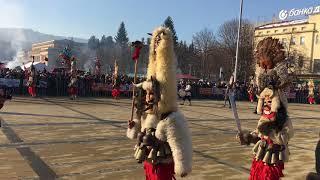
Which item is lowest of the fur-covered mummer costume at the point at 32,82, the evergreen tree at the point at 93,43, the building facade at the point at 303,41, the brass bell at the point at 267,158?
the brass bell at the point at 267,158

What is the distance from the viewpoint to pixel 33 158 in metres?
9.30

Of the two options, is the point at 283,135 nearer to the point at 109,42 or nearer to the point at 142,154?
the point at 142,154

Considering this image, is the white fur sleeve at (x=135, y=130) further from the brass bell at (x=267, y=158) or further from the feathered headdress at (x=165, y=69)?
the brass bell at (x=267, y=158)

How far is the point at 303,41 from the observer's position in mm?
74812

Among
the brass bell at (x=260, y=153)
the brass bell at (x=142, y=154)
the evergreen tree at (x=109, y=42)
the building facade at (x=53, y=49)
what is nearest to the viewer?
the brass bell at (x=142, y=154)

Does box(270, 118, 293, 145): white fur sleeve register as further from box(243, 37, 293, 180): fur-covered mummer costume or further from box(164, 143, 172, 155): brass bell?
box(164, 143, 172, 155): brass bell

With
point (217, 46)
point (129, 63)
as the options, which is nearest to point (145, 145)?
point (217, 46)

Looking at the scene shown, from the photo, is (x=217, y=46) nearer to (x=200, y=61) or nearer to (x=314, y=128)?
(x=200, y=61)

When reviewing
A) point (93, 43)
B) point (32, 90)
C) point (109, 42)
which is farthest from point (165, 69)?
point (93, 43)

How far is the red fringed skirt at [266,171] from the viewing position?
5.88 metres

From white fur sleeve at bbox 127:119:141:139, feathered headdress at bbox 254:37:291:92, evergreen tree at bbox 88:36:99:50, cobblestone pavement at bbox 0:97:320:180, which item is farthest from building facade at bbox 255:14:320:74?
evergreen tree at bbox 88:36:99:50

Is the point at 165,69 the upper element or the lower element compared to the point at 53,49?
lower

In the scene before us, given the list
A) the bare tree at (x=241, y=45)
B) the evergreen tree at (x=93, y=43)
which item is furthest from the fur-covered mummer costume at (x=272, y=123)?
the evergreen tree at (x=93, y=43)

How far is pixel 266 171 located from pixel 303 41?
7309 centimetres
